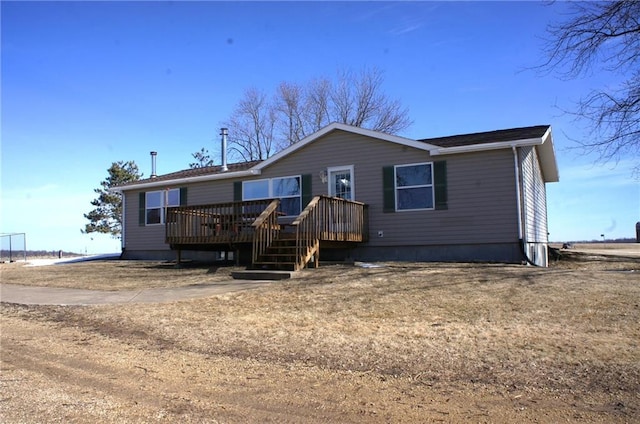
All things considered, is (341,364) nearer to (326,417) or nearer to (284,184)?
(326,417)

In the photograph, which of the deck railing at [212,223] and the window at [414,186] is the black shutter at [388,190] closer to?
the window at [414,186]

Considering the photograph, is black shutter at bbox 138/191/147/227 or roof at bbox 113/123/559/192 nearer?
roof at bbox 113/123/559/192

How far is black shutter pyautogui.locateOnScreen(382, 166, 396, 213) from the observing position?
1416 cm

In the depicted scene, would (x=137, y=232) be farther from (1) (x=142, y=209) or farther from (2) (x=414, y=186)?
(2) (x=414, y=186)

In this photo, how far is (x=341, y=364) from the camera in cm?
491

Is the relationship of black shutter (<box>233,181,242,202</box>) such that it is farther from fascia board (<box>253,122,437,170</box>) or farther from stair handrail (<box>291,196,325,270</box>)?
stair handrail (<box>291,196,325,270</box>)

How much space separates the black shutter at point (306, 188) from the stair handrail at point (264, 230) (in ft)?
8.00

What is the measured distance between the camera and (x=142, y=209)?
19141mm

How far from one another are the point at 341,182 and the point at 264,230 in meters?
3.86

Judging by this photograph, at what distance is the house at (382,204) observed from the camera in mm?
12602

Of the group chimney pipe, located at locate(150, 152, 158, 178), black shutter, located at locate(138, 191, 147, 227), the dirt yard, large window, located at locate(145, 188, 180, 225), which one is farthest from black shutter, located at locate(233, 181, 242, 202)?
the dirt yard

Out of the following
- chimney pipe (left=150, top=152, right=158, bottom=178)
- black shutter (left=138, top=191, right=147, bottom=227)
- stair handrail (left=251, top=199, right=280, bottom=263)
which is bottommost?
stair handrail (left=251, top=199, right=280, bottom=263)

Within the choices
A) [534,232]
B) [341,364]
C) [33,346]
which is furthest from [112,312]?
[534,232]

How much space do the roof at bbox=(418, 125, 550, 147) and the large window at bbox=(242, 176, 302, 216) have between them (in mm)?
4439
